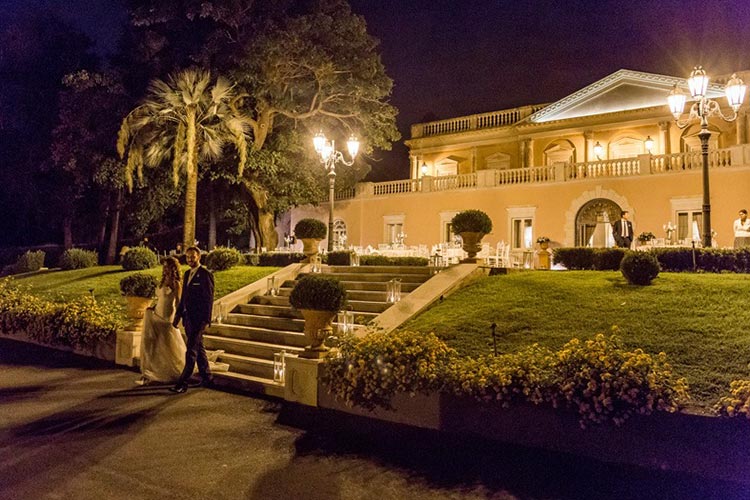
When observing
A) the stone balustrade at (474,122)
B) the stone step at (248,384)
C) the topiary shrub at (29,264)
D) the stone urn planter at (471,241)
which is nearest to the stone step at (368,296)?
the stone urn planter at (471,241)

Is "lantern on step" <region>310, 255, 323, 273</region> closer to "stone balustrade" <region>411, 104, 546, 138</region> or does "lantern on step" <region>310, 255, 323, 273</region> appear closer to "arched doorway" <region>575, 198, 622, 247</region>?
"arched doorway" <region>575, 198, 622, 247</region>

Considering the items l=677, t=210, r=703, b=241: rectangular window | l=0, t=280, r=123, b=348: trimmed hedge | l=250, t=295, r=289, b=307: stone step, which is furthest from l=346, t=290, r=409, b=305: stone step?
l=677, t=210, r=703, b=241: rectangular window

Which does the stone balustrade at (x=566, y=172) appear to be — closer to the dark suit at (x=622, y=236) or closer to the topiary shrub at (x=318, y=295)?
the dark suit at (x=622, y=236)

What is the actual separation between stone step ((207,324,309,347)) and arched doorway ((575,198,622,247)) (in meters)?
16.3

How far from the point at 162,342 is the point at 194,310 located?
Answer: 3.27 feet

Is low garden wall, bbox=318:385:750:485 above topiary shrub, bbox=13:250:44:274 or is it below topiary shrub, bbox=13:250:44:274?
below

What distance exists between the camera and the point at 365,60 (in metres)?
22.5

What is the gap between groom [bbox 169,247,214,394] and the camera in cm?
773

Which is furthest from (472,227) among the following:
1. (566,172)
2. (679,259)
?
(566,172)

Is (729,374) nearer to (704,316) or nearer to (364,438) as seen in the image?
(704,316)

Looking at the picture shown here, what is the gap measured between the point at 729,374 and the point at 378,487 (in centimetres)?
427

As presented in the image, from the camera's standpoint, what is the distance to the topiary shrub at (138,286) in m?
9.93

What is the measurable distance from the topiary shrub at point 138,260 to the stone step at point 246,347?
32.8 ft

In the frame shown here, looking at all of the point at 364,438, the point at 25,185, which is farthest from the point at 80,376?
the point at 25,185
